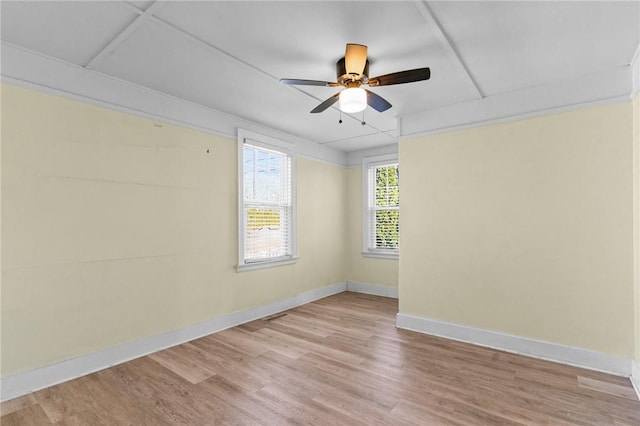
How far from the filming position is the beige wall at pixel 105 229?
2514 mm

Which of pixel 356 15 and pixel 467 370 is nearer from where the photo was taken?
pixel 356 15

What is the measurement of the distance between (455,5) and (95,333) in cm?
383

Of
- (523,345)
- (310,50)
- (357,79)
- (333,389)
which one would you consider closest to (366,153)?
(357,79)

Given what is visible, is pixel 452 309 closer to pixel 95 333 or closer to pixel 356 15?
pixel 356 15

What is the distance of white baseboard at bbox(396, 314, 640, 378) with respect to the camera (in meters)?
2.81

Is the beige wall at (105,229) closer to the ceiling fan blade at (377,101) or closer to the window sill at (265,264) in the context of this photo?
the window sill at (265,264)

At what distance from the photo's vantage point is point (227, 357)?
316 centimetres

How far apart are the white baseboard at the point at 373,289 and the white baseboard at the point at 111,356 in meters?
1.99

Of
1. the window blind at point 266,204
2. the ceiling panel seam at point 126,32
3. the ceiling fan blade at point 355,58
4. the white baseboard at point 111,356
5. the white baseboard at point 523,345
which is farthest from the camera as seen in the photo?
the window blind at point 266,204

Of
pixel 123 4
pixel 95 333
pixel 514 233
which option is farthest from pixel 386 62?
pixel 95 333

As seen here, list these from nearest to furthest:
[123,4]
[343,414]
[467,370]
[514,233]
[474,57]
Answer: [123,4] → [343,414] → [474,57] → [467,370] → [514,233]

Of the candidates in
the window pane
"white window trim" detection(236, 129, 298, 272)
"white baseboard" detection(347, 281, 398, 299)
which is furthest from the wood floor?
"white baseboard" detection(347, 281, 398, 299)

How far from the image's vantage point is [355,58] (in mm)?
2266

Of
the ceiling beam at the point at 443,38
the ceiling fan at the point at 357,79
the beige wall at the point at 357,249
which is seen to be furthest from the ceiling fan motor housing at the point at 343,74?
the beige wall at the point at 357,249
